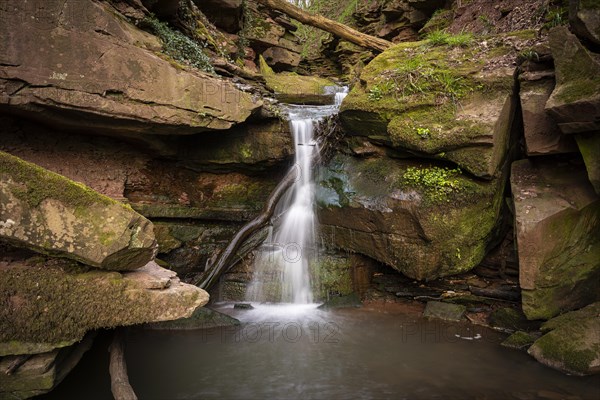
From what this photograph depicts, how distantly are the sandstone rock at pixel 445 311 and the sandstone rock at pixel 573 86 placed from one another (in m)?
3.37

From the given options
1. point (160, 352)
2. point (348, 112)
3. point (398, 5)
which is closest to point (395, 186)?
point (348, 112)

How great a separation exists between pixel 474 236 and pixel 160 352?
5.08 meters

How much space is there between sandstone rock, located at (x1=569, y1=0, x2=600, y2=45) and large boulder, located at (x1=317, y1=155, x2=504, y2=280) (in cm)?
223

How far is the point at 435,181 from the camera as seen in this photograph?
5.78 m

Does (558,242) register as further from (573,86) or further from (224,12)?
(224,12)

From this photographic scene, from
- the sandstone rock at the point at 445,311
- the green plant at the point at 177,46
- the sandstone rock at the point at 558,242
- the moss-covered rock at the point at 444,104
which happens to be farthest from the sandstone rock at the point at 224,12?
the sandstone rock at the point at 445,311

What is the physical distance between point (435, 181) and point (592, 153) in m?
2.01

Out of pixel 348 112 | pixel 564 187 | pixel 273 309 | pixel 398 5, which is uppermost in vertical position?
pixel 398 5

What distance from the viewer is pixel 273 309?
6.57 meters

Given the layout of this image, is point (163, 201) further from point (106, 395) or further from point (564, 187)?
point (564, 187)

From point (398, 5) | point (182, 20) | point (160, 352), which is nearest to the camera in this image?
point (160, 352)

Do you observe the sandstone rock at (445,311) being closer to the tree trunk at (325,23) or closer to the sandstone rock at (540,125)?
the sandstone rock at (540,125)

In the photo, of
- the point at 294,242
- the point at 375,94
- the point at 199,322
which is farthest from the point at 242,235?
the point at 375,94

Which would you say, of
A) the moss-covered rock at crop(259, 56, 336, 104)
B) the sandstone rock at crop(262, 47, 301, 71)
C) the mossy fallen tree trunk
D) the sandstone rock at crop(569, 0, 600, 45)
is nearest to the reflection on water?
the mossy fallen tree trunk
